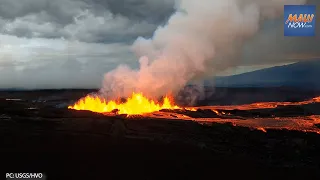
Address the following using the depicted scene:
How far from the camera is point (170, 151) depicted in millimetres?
17094

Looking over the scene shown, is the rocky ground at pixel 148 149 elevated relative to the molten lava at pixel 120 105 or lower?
lower

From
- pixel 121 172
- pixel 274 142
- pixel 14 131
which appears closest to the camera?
pixel 121 172

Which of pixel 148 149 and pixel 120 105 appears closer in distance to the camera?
pixel 148 149

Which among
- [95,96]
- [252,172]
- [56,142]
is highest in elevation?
[95,96]

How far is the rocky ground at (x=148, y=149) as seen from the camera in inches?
551

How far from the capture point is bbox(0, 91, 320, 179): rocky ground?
551 inches

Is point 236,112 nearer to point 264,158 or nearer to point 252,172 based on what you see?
point 264,158

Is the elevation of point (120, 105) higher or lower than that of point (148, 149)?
higher

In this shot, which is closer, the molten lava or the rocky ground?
the rocky ground

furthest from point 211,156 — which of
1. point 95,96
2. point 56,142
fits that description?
point 95,96

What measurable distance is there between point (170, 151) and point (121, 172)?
3.96 meters

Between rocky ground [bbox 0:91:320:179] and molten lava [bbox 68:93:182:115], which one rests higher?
molten lava [bbox 68:93:182:115]

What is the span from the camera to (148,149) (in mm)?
17266

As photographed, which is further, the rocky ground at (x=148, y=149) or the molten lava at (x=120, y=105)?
the molten lava at (x=120, y=105)
